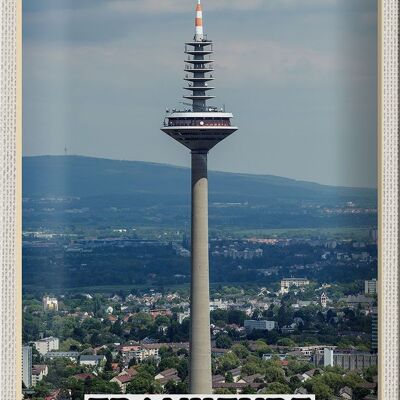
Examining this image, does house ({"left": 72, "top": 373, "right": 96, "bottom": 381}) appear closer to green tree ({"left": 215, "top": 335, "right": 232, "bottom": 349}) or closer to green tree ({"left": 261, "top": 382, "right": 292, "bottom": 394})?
green tree ({"left": 261, "top": 382, "right": 292, "bottom": 394})

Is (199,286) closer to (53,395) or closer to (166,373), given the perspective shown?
(166,373)

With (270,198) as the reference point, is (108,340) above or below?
below

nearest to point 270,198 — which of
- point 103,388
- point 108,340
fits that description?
point 108,340

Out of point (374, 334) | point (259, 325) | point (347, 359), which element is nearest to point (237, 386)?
point (347, 359)

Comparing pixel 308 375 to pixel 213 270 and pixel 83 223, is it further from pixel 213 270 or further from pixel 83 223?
pixel 83 223

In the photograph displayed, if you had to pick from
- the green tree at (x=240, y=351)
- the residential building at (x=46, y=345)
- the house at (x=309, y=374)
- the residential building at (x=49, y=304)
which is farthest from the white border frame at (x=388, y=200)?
the residential building at (x=49, y=304)

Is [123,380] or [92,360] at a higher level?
[92,360]
